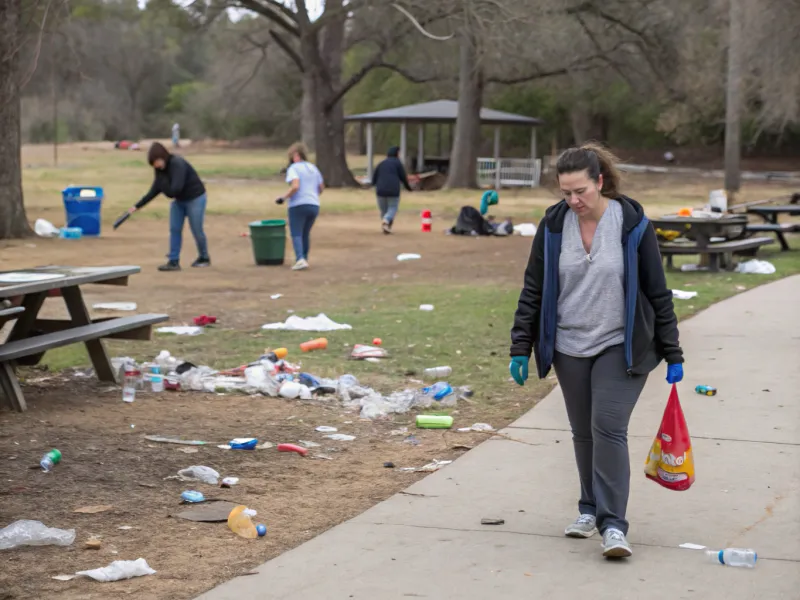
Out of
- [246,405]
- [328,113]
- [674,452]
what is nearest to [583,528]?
[674,452]

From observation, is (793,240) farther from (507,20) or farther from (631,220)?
(631,220)

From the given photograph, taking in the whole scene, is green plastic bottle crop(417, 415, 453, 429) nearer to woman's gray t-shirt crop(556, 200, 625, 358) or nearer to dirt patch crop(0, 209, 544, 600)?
dirt patch crop(0, 209, 544, 600)

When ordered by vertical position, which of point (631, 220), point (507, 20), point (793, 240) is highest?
point (507, 20)

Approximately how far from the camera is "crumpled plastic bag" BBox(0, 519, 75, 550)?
5.20m

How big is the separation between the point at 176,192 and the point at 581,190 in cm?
1236

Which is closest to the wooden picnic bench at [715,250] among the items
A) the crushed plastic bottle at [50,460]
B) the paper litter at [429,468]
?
the paper litter at [429,468]

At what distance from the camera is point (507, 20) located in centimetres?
2756

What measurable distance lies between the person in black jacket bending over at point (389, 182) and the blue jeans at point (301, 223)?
6.34 meters

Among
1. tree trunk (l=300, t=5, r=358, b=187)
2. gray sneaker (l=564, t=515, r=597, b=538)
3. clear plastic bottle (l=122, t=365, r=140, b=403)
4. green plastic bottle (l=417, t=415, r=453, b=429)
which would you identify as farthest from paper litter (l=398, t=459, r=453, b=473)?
tree trunk (l=300, t=5, r=358, b=187)

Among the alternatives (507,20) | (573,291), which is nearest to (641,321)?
(573,291)

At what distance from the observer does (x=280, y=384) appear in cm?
875

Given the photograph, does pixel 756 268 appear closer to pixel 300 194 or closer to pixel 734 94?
pixel 300 194

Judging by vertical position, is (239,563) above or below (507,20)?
below

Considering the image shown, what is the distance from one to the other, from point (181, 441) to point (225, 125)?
82.4 meters
